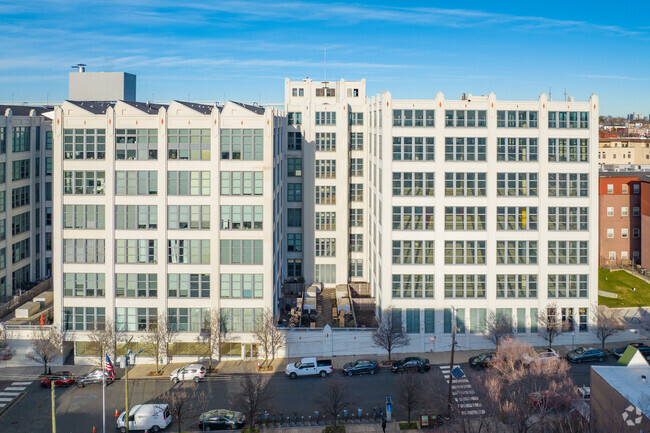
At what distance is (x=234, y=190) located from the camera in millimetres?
60781

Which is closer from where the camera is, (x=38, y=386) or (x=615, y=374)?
(x=615, y=374)

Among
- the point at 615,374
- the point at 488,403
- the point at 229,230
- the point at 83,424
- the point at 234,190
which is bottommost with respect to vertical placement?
the point at 83,424

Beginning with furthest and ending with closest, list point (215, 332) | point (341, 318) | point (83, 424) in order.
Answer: point (341, 318) < point (215, 332) < point (83, 424)

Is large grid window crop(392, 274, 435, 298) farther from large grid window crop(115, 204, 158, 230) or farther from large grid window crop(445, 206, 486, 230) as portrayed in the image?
large grid window crop(115, 204, 158, 230)

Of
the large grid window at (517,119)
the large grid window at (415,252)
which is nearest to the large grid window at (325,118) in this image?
the large grid window at (415,252)

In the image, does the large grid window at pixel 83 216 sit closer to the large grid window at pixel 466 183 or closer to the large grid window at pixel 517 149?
the large grid window at pixel 466 183

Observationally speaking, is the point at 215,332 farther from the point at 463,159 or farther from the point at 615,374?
the point at 615,374

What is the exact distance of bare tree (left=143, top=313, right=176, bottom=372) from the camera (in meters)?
59.6

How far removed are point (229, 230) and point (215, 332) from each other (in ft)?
31.7


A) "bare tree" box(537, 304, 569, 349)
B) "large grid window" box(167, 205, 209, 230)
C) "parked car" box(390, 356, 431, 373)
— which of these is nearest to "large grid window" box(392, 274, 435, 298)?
"parked car" box(390, 356, 431, 373)

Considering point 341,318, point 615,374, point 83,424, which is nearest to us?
point 615,374

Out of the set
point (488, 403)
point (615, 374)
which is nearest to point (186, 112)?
point (488, 403)

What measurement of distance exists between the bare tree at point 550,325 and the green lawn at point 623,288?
1201 cm

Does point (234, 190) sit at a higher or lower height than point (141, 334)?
higher
